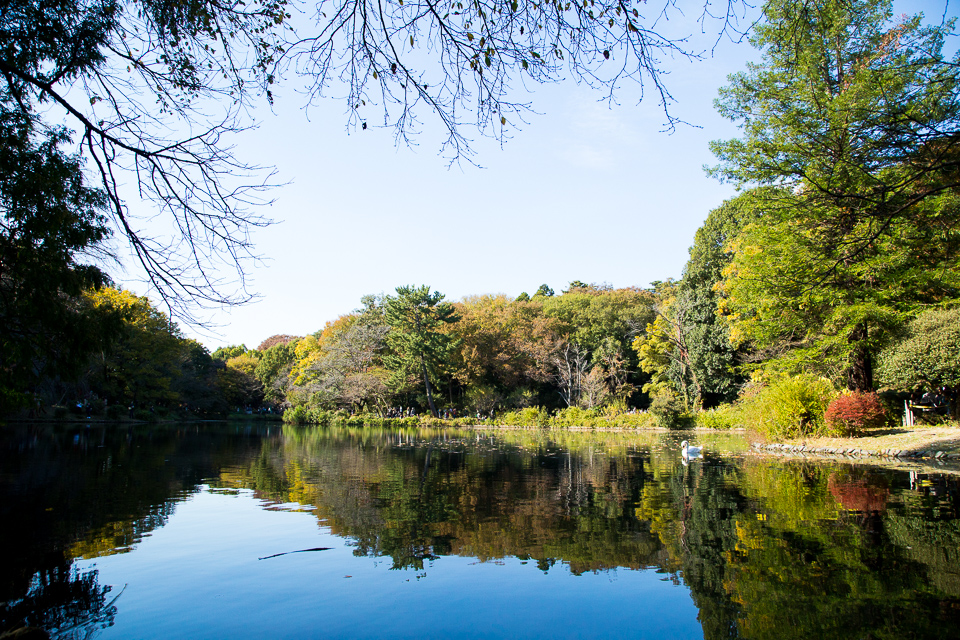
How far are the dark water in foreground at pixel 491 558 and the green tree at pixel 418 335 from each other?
30399mm

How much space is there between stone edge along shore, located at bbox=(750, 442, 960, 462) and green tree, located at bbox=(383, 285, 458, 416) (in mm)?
27397

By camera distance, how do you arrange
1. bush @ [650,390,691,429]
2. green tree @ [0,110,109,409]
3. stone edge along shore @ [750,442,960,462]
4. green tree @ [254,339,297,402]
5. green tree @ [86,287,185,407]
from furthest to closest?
green tree @ [254,339,297,402] → green tree @ [86,287,185,407] → bush @ [650,390,691,429] → stone edge along shore @ [750,442,960,462] → green tree @ [0,110,109,409]

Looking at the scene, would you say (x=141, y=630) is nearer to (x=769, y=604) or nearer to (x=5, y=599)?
(x=5, y=599)

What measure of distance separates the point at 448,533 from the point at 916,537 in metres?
4.80

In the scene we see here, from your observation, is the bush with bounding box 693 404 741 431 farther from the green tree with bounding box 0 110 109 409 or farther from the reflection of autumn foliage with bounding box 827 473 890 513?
the green tree with bounding box 0 110 109 409

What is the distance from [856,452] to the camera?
507 inches

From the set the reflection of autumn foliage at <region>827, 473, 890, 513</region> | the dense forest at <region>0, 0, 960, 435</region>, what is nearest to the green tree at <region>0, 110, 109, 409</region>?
the dense forest at <region>0, 0, 960, 435</region>

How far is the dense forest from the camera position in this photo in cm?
508

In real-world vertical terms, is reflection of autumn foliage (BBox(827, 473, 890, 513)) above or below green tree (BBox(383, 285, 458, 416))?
below

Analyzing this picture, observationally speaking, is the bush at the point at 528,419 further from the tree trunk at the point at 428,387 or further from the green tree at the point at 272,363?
the green tree at the point at 272,363

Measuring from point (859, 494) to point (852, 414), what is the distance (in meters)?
7.61

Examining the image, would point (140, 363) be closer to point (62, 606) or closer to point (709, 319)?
point (709, 319)

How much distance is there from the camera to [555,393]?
4309 cm

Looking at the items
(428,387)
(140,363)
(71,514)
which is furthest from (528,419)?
(140,363)
